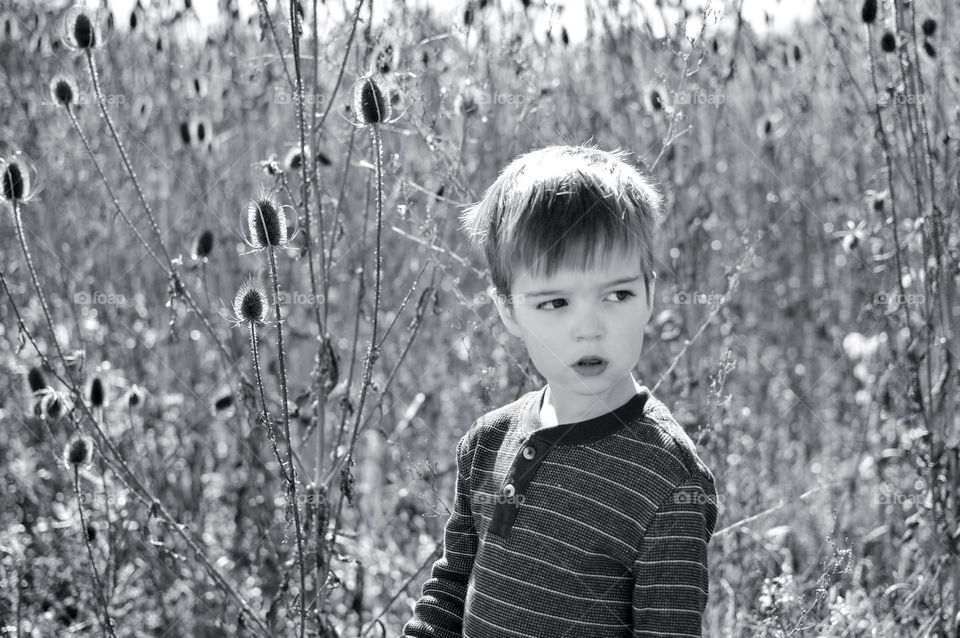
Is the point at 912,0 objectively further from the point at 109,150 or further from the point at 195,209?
the point at 109,150

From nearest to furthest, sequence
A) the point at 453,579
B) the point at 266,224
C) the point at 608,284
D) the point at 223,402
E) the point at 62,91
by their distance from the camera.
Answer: the point at 608,284 → the point at 266,224 → the point at 453,579 → the point at 62,91 → the point at 223,402

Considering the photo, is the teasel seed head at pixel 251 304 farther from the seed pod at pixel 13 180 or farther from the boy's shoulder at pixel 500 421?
the seed pod at pixel 13 180

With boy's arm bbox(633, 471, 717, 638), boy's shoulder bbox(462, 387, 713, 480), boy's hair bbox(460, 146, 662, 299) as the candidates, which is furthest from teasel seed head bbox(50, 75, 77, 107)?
boy's arm bbox(633, 471, 717, 638)

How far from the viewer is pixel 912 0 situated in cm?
197

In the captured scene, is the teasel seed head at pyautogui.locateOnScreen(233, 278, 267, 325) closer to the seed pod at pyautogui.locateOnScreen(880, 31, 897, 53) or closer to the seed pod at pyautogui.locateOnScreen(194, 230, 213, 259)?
the seed pod at pyautogui.locateOnScreen(194, 230, 213, 259)

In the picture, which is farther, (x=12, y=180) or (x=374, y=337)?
(x=12, y=180)

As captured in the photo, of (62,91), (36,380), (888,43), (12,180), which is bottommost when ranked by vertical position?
(36,380)

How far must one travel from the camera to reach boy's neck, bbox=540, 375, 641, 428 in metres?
1.45

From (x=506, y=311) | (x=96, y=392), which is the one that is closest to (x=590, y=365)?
(x=506, y=311)

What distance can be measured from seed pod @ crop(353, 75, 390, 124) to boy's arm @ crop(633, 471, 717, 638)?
2.60 ft

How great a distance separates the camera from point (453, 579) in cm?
165

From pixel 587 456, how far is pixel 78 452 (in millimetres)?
1120

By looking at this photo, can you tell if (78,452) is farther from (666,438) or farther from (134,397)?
(666,438)

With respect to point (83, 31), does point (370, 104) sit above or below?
below
